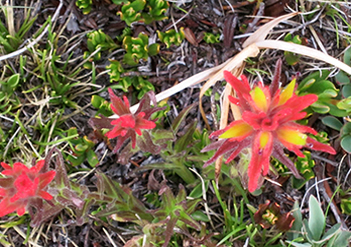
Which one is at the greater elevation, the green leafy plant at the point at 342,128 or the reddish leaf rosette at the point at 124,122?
the reddish leaf rosette at the point at 124,122

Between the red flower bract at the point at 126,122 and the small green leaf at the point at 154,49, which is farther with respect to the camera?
the small green leaf at the point at 154,49

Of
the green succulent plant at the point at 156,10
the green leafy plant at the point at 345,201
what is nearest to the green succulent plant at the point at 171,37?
the green succulent plant at the point at 156,10

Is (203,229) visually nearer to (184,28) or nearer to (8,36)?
(184,28)

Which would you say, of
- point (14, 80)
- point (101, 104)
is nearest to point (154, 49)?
point (101, 104)

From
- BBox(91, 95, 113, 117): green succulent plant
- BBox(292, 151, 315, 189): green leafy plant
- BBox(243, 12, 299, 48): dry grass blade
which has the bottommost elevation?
BBox(292, 151, 315, 189): green leafy plant

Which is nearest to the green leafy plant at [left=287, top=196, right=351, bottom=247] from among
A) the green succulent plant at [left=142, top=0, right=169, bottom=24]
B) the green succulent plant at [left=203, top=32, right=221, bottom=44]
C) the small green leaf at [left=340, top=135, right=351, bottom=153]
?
the small green leaf at [left=340, top=135, right=351, bottom=153]

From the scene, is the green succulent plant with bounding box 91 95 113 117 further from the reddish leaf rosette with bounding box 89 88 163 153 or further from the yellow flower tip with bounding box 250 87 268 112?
the yellow flower tip with bounding box 250 87 268 112

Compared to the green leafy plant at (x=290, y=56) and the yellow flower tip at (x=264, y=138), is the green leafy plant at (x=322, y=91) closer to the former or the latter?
the green leafy plant at (x=290, y=56)

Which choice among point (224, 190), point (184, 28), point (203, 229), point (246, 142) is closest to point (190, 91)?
point (184, 28)
